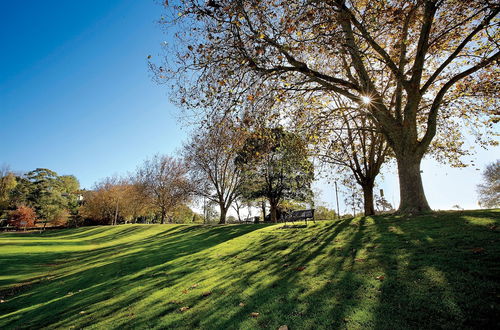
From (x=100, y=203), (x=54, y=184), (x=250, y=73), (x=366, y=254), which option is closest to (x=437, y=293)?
(x=366, y=254)

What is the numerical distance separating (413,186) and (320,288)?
781 cm

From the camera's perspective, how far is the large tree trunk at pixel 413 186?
10.4 meters

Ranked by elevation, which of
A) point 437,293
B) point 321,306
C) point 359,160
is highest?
point 359,160

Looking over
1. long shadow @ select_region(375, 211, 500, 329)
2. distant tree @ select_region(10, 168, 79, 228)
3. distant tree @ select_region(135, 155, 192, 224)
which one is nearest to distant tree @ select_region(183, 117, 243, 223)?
distant tree @ select_region(135, 155, 192, 224)

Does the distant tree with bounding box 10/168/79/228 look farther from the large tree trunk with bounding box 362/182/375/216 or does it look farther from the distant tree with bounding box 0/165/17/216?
the large tree trunk with bounding box 362/182/375/216

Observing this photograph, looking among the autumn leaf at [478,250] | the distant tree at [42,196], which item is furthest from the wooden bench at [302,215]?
the distant tree at [42,196]

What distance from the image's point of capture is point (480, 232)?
261 inches

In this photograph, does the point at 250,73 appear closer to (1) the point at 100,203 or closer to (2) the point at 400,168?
(2) the point at 400,168

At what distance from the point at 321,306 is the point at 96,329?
497 centimetres

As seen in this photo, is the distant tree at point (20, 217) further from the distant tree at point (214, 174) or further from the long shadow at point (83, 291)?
the long shadow at point (83, 291)

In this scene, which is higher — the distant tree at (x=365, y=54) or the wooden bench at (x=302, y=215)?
the distant tree at (x=365, y=54)

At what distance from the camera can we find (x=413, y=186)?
34.2 ft

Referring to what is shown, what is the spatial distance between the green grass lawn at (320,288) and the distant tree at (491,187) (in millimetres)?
54707

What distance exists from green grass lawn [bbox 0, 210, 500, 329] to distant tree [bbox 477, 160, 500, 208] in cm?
5471
